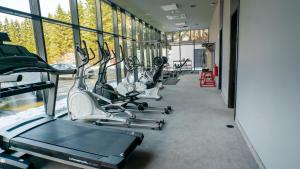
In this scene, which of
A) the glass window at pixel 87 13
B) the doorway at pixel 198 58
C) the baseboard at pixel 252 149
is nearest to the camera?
the baseboard at pixel 252 149

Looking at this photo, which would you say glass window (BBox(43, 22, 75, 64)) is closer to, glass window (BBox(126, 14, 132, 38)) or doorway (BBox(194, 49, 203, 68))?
glass window (BBox(126, 14, 132, 38))

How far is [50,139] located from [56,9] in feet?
9.55

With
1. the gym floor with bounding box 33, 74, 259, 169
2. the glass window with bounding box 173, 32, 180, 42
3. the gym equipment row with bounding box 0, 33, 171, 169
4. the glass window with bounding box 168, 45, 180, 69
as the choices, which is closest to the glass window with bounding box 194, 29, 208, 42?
the glass window with bounding box 173, 32, 180, 42

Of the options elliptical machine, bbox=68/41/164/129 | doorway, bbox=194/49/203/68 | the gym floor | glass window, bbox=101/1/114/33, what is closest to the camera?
the gym floor

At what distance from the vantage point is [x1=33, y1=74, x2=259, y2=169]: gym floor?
2.31 m

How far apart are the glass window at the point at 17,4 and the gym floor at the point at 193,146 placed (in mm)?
2436

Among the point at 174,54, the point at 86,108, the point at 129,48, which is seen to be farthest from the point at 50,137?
the point at 174,54

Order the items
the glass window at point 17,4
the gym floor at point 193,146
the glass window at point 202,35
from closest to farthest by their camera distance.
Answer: the gym floor at point 193,146
the glass window at point 17,4
the glass window at point 202,35


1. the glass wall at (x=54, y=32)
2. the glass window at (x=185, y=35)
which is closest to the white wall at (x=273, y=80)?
the glass wall at (x=54, y=32)

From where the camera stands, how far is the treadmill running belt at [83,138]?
7.31 ft

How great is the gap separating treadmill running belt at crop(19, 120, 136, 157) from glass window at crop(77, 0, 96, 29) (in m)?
2.99

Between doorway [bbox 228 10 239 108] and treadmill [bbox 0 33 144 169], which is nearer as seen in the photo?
treadmill [bbox 0 33 144 169]

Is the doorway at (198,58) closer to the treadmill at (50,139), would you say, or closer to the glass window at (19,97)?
the glass window at (19,97)

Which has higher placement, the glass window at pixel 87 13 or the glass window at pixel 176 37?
the glass window at pixel 176 37
